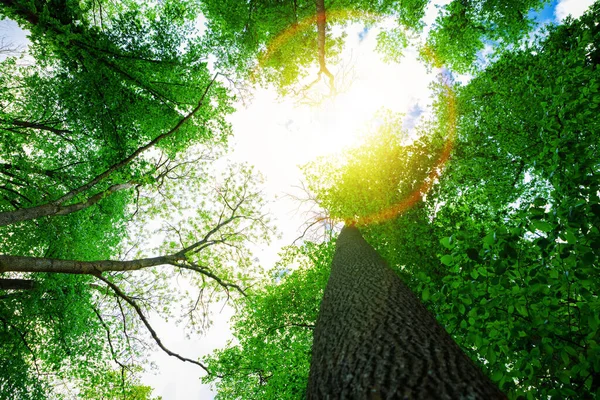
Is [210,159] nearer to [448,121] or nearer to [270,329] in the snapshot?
[270,329]

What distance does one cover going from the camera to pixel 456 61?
1359 centimetres

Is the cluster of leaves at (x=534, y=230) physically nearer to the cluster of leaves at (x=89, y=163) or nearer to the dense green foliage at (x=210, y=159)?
the dense green foliage at (x=210, y=159)

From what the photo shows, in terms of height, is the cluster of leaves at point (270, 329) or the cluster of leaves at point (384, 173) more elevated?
the cluster of leaves at point (384, 173)

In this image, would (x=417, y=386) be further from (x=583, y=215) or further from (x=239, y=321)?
(x=239, y=321)

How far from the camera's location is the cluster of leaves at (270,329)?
12.2 meters

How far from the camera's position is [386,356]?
2436 millimetres

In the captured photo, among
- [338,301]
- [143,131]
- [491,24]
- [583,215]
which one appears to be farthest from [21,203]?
[491,24]

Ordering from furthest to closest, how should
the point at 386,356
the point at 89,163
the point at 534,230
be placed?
the point at 89,163 < the point at 534,230 < the point at 386,356

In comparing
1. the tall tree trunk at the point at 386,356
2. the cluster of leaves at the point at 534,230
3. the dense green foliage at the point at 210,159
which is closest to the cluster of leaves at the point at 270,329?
the dense green foliage at the point at 210,159

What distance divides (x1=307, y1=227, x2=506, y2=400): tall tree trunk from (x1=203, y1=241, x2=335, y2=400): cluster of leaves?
840 centimetres

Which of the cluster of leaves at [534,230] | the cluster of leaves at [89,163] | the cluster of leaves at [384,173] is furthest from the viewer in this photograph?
the cluster of leaves at [384,173]

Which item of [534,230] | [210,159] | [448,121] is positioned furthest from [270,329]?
[448,121]

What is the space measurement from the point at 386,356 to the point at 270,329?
12.0 m

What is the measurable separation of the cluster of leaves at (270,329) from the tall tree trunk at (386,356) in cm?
840
